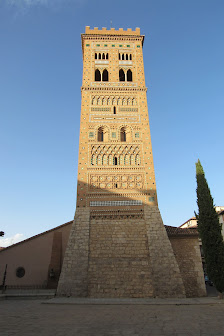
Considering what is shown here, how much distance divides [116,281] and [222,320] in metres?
6.61

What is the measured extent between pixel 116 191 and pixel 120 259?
452 cm

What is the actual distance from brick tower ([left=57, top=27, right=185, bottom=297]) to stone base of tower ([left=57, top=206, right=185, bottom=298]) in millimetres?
49

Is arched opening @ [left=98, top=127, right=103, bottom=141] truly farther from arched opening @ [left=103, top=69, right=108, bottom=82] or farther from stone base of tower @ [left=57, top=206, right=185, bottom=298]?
stone base of tower @ [left=57, top=206, right=185, bottom=298]

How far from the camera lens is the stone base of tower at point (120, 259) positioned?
1261 cm

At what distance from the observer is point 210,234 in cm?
1345

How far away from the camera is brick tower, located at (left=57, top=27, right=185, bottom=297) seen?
12.9 metres

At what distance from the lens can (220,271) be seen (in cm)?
1271

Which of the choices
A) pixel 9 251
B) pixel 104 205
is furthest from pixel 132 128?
pixel 9 251

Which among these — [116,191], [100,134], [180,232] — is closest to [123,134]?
[100,134]

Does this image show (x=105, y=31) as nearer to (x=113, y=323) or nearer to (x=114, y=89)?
(x=114, y=89)

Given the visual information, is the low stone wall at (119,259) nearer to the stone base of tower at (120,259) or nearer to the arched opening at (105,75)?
the stone base of tower at (120,259)

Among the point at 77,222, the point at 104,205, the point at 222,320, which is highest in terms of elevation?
the point at 104,205

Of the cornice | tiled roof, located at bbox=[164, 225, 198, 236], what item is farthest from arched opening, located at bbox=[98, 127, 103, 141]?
tiled roof, located at bbox=[164, 225, 198, 236]

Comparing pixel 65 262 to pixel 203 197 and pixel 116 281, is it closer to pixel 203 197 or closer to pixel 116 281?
pixel 116 281
